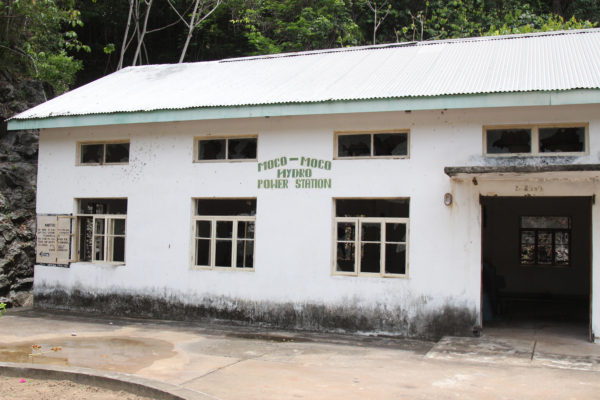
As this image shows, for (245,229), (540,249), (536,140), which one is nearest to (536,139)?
(536,140)

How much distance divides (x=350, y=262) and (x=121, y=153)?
5123mm

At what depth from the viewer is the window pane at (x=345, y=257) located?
9.84 meters

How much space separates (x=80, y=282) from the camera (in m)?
11.8

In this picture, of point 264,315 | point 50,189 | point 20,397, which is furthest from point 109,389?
point 50,189

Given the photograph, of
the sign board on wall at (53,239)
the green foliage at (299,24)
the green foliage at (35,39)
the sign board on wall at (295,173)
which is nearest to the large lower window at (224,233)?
the sign board on wall at (295,173)

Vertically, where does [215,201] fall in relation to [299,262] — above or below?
above

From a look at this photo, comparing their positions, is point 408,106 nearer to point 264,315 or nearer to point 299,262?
point 299,262

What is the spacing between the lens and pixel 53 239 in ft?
39.5

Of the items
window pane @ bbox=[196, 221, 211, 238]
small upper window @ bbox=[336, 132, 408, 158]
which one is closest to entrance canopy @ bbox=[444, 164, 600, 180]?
small upper window @ bbox=[336, 132, 408, 158]

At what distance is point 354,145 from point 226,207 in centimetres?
263

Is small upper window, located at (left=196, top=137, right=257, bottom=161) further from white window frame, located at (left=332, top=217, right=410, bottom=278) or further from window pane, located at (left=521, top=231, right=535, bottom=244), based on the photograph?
window pane, located at (left=521, top=231, right=535, bottom=244)

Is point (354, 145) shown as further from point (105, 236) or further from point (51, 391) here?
point (51, 391)

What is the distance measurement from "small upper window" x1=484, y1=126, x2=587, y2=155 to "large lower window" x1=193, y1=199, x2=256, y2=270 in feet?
13.7

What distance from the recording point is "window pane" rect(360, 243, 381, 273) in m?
9.68
